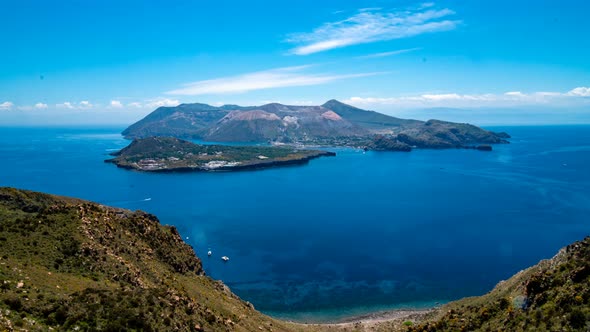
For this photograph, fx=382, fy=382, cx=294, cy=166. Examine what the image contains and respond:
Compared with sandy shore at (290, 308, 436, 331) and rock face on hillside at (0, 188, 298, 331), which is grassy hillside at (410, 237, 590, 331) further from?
rock face on hillside at (0, 188, 298, 331)

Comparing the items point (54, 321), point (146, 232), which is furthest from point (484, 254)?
point (54, 321)

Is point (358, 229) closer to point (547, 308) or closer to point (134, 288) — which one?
point (547, 308)

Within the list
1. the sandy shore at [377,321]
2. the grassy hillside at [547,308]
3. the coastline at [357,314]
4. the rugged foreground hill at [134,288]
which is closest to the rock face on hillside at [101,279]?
the rugged foreground hill at [134,288]

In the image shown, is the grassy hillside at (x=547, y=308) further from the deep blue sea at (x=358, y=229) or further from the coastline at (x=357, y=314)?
the deep blue sea at (x=358, y=229)

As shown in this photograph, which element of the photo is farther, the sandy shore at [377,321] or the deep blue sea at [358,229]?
the deep blue sea at [358,229]

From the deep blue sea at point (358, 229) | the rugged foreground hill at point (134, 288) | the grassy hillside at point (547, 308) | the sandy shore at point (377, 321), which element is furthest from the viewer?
the deep blue sea at point (358, 229)

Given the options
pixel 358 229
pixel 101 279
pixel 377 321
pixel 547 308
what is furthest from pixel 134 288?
pixel 358 229

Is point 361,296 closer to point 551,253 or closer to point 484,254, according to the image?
point 484,254
